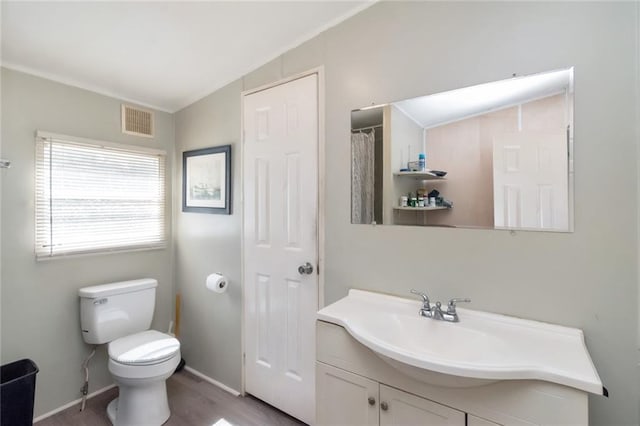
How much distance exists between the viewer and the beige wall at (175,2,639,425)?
1.05m

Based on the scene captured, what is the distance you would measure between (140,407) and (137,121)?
2.03 m

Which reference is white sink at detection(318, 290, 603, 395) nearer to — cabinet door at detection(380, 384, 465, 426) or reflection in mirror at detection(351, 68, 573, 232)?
cabinet door at detection(380, 384, 465, 426)

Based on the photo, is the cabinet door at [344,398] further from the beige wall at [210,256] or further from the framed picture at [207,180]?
the framed picture at [207,180]

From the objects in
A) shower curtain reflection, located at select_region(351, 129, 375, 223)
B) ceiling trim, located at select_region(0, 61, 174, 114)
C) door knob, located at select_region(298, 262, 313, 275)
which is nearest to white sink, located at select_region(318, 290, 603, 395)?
door knob, located at select_region(298, 262, 313, 275)

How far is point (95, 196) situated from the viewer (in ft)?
7.06

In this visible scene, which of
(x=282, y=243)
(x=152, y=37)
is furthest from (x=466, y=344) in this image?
(x=152, y=37)

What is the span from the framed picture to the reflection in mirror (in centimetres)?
105

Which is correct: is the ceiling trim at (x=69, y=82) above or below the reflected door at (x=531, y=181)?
above

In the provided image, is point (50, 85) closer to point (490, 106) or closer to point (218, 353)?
point (218, 353)

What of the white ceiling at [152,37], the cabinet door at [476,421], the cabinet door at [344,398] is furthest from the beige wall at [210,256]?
the cabinet door at [476,421]

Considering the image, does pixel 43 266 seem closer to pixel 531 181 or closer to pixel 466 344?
pixel 466 344

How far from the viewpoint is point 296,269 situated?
1861 mm

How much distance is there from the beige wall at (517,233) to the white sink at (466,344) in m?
0.07

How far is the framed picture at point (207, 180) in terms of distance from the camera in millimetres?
2217
